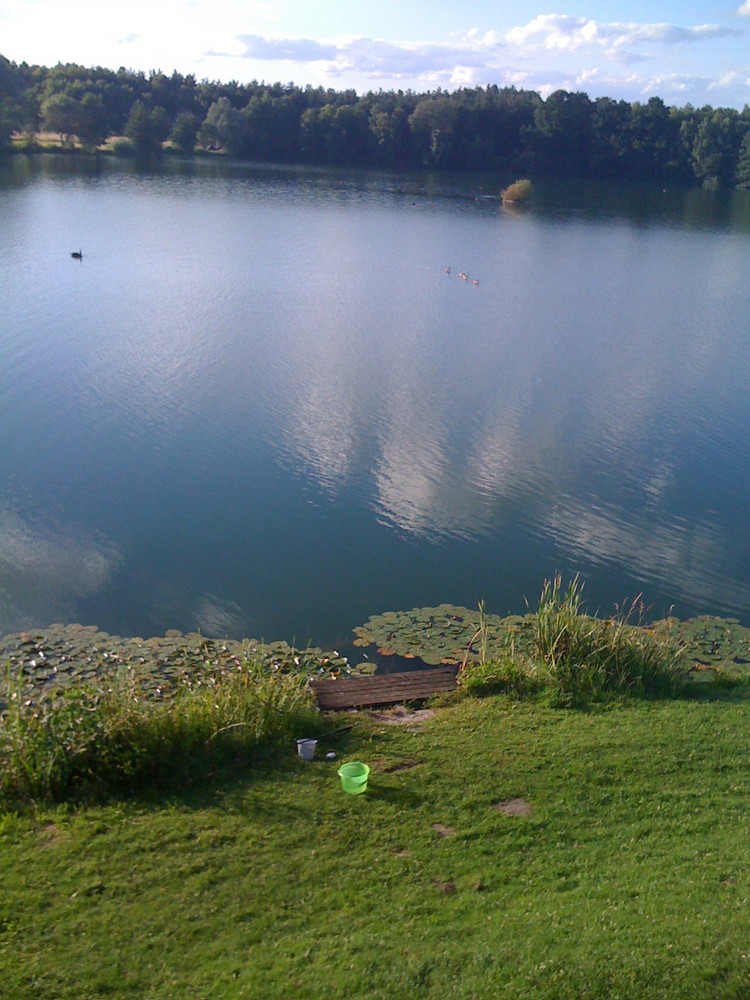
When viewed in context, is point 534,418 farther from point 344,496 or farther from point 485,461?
point 344,496

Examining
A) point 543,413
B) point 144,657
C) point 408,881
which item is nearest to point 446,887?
point 408,881

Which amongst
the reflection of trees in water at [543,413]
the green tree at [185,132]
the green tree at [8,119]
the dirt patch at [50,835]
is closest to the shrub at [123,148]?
the green tree at [185,132]

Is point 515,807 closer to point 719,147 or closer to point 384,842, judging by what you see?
point 384,842

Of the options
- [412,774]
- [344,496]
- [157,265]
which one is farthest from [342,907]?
[157,265]

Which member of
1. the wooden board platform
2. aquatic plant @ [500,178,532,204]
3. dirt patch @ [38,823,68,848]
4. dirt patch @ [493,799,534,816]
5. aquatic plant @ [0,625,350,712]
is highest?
aquatic plant @ [500,178,532,204]

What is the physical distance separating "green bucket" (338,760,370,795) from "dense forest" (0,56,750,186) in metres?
66.7

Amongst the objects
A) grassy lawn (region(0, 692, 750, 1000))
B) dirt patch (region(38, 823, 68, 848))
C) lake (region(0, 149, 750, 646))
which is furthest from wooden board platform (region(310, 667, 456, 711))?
dirt patch (region(38, 823, 68, 848))

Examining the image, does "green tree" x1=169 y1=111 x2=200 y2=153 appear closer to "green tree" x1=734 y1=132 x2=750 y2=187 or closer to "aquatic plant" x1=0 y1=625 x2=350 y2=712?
"green tree" x1=734 y1=132 x2=750 y2=187

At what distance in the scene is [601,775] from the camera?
20.8 feet

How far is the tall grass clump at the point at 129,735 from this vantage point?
5859 millimetres

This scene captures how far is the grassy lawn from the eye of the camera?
14.0 feet

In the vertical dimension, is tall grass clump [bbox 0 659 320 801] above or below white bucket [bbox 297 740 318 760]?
above

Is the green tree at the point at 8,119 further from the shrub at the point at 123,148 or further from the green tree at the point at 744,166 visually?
the green tree at the point at 744,166

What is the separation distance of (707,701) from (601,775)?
220 cm
